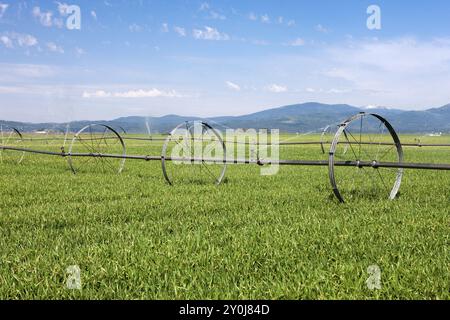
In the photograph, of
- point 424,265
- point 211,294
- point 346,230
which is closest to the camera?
point 211,294

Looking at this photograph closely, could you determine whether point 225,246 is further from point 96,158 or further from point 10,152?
point 10,152

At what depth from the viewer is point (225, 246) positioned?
464 cm

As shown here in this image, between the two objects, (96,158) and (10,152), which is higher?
(10,152)

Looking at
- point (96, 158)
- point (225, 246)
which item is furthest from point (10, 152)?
point (225, 246)

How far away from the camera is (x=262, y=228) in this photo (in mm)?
5500

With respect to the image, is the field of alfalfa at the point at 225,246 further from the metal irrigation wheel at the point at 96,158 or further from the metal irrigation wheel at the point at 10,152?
the metal irrigation wheel at the point at 10,152

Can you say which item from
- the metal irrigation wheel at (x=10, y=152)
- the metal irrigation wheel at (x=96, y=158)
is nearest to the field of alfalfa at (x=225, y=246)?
the metal irrigation wheel at (x=96, y=158)

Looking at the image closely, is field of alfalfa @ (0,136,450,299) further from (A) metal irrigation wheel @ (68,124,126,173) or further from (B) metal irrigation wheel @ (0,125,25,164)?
(B) metal irrigation wheel @ (0,125,25,164)

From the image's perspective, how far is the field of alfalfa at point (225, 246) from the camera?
3.47m

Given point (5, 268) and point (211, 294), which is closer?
point (211, 294)

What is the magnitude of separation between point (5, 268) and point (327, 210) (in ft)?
16.2

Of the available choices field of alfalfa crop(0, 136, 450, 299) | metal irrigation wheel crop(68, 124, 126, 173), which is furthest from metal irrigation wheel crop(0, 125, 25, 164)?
field of alfalfa crop(0, 136, 450, 299)

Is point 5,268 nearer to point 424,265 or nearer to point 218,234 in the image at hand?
point 218,234
